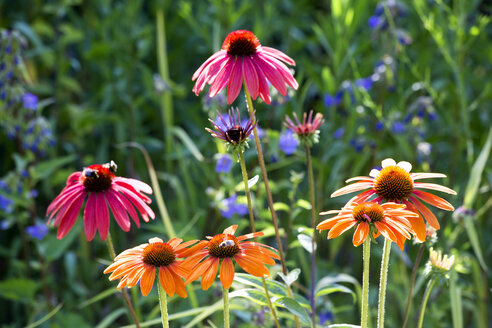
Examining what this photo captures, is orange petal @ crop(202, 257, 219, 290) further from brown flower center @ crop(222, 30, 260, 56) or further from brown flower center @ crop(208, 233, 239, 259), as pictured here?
brown flower center @ crop(222, 30, 260, 56)

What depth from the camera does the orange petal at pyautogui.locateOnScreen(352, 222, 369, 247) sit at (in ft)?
2.68

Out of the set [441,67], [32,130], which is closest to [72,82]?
[32,130]

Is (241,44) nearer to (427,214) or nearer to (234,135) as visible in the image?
(234,135)

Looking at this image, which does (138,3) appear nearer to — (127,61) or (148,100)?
(127,61)

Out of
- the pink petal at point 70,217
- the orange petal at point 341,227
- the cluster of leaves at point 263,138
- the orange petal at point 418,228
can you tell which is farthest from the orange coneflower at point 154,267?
the cluster of leaves at point 263,138

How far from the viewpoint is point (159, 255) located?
896 millimetres

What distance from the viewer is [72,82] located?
8.91 ft

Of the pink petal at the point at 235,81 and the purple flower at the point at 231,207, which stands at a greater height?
the purple flower at the point at 231,207

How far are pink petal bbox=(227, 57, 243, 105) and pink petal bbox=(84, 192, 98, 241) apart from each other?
11.3 inches

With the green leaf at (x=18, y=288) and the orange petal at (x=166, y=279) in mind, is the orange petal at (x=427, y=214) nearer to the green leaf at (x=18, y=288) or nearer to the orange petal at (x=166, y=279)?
the orange petal at (x=166, y=279)

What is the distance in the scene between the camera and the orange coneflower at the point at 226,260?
0.84 meters

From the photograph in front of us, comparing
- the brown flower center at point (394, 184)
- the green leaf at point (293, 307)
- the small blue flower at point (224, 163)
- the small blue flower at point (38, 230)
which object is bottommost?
the green leaf at point (293, 307)

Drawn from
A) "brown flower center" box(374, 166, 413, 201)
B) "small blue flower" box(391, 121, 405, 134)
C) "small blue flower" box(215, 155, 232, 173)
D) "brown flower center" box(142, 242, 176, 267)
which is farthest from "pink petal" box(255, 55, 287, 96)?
"small blue flower" box(391, 121, 405, 134)

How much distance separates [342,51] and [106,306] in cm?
135
